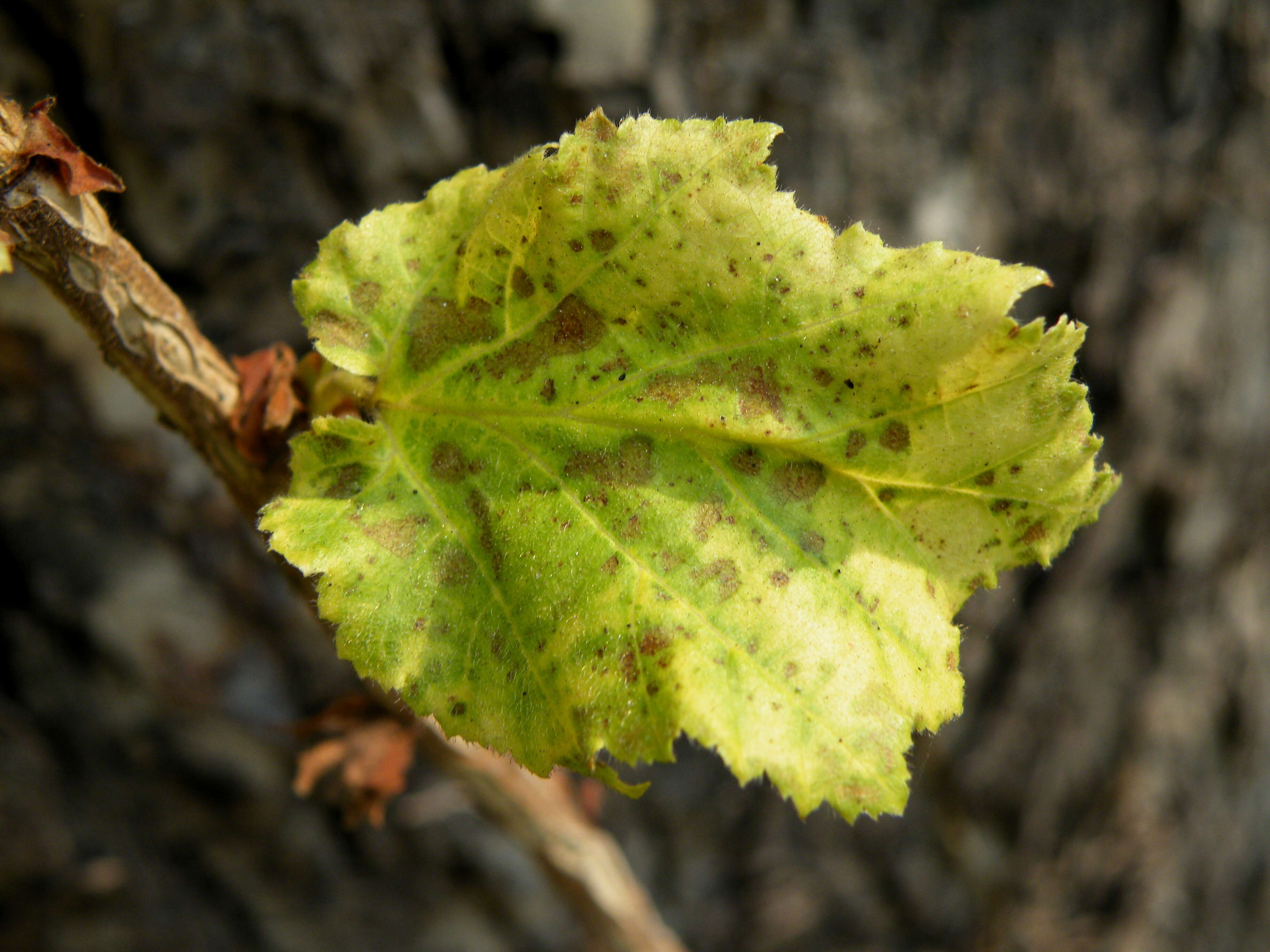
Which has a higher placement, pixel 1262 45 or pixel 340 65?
pixel 340 65

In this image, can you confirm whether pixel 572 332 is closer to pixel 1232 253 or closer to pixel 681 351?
pixel 681 351

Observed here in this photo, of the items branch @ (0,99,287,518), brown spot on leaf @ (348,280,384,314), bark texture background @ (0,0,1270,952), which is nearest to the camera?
branch @ (0,99,287,518)

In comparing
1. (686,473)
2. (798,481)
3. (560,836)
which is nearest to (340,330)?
(686,473)

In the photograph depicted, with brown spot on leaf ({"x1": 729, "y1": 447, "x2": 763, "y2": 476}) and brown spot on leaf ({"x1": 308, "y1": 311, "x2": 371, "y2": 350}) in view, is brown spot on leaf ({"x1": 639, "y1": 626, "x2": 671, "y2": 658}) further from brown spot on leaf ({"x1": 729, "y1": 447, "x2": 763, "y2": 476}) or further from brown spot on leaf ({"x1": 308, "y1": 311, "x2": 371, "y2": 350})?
brown spot on leaf ({"x1": 308, "y1": 311, "x2": 371, "y2": 350})

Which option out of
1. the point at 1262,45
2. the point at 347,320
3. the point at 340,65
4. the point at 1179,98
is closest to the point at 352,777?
the point at 347,320

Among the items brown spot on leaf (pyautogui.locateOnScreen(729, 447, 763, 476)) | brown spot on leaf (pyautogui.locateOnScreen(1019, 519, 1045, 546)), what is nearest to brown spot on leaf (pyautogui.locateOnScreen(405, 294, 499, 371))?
brown spot on leaf (pyautogui.locateOnScreen(729, 447, 763, 476))

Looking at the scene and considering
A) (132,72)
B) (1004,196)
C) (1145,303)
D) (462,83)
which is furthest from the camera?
(1145,303)
